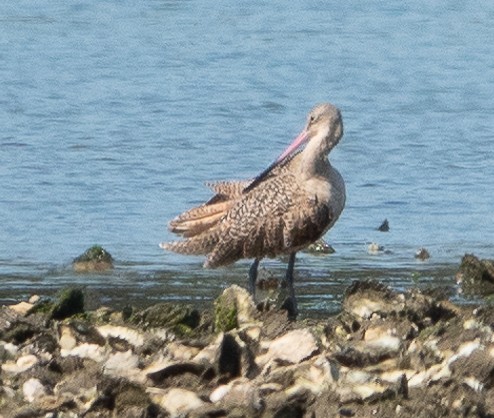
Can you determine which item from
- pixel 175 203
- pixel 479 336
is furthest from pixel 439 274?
pixel 479 336

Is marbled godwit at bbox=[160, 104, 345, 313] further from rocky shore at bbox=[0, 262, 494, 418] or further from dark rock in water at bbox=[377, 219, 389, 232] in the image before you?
rocky shore at bbox=[0, 262, 494, 418]

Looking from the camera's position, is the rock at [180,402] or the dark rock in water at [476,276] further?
the dark rock in water at [476,276]

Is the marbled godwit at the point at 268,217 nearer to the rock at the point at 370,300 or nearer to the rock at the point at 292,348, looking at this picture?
the rock at the point at 370,300

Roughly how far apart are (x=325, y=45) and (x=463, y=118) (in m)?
3.44

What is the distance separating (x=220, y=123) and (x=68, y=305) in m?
7.05

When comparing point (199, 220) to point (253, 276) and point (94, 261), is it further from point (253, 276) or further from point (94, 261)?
point (94, 261)

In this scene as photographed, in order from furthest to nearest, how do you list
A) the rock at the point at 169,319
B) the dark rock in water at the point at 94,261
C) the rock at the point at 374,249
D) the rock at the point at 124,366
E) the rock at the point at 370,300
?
the rock at the point at 374,249 → the dark rock in water at the point at 94,261 → the rock at the point at 370,300 → the rock at the point at 169,319 → the rock at the point at 124,366

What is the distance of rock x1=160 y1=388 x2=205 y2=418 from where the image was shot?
6.46 metres

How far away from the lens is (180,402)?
257 inches

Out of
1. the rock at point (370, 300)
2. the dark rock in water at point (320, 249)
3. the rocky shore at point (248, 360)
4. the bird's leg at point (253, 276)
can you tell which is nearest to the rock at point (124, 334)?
the rocky shore at point (248, 360)

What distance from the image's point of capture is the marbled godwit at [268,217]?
9875mm

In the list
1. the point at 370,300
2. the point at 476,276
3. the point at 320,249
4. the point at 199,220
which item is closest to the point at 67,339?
the point at 370,300

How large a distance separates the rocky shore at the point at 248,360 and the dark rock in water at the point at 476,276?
1.93 meters

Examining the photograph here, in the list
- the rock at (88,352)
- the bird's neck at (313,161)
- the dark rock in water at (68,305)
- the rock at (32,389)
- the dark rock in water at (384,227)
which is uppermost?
the bird's neck at (313,161)
